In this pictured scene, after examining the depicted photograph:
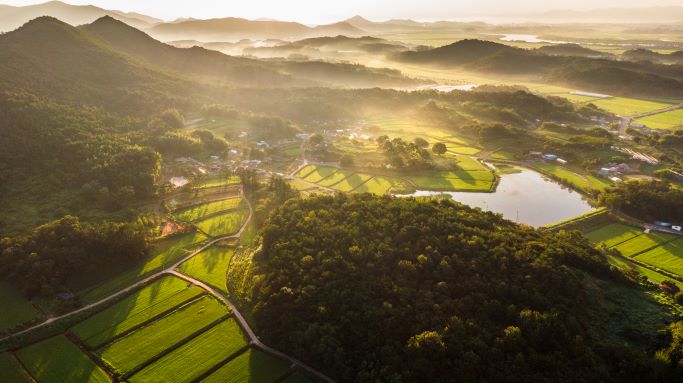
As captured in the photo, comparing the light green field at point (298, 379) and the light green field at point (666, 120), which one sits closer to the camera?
the light green field at point (298, 379)

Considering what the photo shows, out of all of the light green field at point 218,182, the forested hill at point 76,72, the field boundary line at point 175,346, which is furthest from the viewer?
the forested hill at point 76,72

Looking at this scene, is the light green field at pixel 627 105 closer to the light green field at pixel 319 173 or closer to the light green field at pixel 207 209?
the light green field at pixel 319 173

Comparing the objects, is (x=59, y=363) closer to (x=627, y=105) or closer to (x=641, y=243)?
(x=641, y=243)

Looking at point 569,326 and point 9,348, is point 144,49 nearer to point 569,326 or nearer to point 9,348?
point 9,348

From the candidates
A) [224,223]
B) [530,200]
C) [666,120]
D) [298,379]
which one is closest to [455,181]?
[530,200]

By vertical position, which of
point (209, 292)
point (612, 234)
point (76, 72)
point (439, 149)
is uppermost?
point (76, 72)

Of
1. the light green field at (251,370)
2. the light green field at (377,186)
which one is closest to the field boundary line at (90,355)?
the light green field at (251,370)
